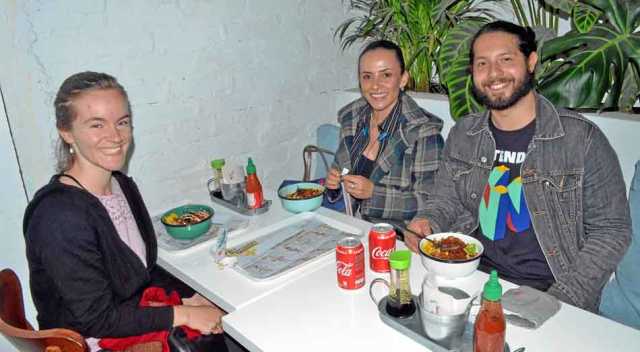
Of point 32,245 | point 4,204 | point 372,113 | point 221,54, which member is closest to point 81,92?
point 32,245

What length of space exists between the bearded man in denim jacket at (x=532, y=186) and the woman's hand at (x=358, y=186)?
0.87 feet

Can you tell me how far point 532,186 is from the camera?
1.55 m

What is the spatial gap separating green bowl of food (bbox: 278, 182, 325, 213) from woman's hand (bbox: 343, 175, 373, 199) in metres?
0.10

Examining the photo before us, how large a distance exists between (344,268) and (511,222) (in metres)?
0.68

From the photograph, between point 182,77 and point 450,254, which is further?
point 182,77

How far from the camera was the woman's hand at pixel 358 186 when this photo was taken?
187 cm

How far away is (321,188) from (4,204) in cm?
125

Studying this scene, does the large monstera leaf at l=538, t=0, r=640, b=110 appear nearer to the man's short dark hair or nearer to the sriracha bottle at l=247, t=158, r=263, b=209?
the man's short dark hair

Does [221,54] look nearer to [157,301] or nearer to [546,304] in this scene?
[157,301]

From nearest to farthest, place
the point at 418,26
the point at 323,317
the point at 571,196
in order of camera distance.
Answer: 1. the point at 323,317
2. the point at 571,196
3. the point at 418,26

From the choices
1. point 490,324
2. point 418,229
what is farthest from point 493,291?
point 418,229

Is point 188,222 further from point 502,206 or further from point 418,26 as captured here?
point 418,26

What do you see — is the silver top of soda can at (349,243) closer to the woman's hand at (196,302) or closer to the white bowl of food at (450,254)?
the white bowl of food at (450,254)

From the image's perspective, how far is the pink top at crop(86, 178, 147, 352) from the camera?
1.49 meters
